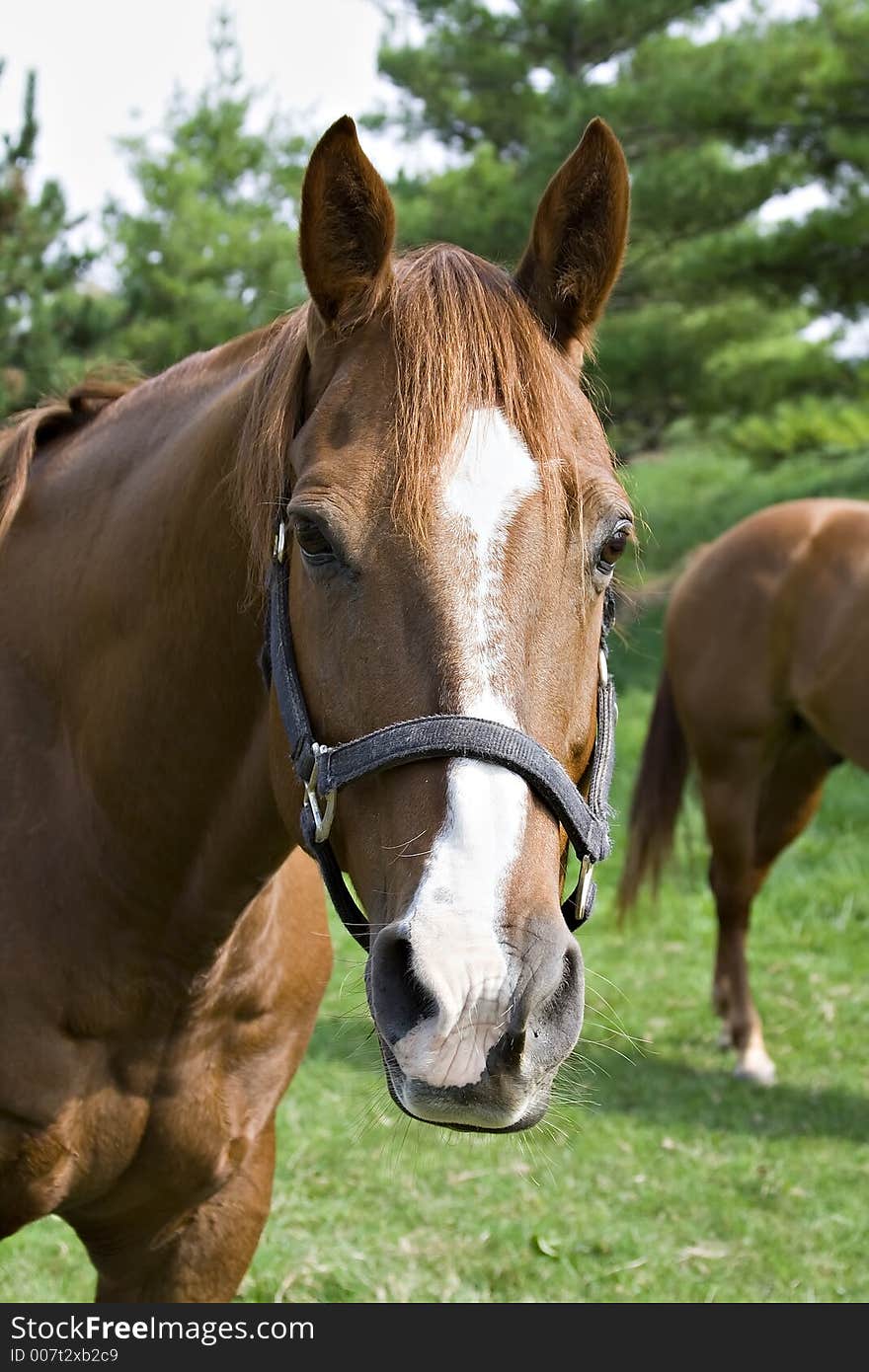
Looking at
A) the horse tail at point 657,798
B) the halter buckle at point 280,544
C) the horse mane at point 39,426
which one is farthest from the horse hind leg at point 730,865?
the halter buckle at point 280,544

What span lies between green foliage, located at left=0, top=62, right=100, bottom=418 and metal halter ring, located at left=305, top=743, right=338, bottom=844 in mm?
7019

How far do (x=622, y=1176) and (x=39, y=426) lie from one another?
3.02 meters

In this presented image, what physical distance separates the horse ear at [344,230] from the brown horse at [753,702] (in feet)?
12.9

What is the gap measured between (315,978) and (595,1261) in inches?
65.6

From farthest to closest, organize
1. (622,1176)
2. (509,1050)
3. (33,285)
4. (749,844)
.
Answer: (33,285) < (749,844) < (622,1176) < (509,1050)

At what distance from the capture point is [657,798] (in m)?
5.97

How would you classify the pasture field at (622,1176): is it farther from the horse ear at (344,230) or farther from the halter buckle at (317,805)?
the horse ear at (344,230)

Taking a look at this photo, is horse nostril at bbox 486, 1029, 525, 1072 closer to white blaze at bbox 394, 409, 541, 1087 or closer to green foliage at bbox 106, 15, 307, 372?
white blaze at bbox 394, 409, 541, 1087

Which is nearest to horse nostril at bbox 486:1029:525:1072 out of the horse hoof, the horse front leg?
the horse front leg

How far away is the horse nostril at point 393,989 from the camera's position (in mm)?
1355

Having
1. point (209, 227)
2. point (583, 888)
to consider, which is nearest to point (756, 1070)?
point (583, 888)

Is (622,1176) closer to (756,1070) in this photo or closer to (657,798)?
(756,1070)

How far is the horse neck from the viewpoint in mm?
1905

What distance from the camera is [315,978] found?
7.90 ft
